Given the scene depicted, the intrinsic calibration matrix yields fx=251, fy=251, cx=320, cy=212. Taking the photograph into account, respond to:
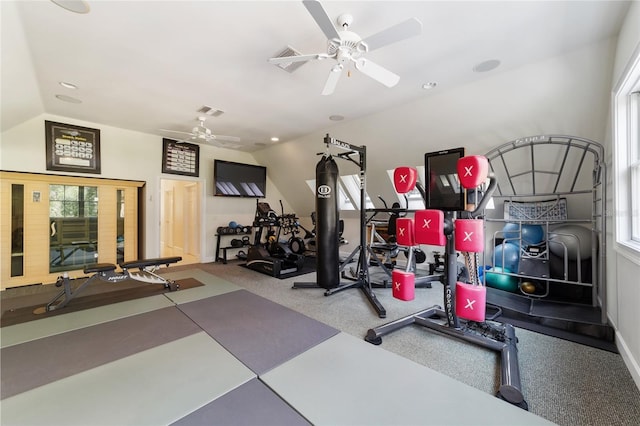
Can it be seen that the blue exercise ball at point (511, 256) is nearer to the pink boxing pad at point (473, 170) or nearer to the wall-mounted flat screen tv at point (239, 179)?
the pink boxing pad at point (473, 170)

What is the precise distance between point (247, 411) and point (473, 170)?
7.97 ft

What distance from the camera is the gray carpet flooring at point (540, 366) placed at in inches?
66.2

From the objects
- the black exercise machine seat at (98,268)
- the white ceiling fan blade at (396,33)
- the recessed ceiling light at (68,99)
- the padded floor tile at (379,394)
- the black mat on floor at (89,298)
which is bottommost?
the padded floor tile at (379,394)

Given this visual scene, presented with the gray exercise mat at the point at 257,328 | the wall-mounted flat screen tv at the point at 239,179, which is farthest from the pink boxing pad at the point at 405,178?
the wall-mounted flat screen tv at the point at 239,179

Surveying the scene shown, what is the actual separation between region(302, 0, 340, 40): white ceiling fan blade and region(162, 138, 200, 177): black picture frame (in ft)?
18.3

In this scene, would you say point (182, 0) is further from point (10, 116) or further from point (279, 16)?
point (10, 116)

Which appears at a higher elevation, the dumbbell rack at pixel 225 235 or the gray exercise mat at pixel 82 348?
the dumbbell rack at pixel 225 235

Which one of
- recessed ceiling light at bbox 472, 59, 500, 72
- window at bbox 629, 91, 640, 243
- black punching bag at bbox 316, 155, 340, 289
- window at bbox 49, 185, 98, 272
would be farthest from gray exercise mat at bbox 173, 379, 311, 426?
window at bbox 49, 185, 98, 272

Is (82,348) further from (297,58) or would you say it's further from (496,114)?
(496,114)

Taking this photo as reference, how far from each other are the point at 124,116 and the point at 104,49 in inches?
96.1

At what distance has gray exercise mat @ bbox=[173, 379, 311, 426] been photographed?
1543 mm

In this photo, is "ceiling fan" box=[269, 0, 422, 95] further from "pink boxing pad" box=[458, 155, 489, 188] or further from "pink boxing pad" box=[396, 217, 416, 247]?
"pink boxing pad" box=[396, 217, 416, 247]

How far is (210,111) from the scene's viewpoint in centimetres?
457

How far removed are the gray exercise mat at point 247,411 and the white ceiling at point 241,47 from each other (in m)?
3.14
